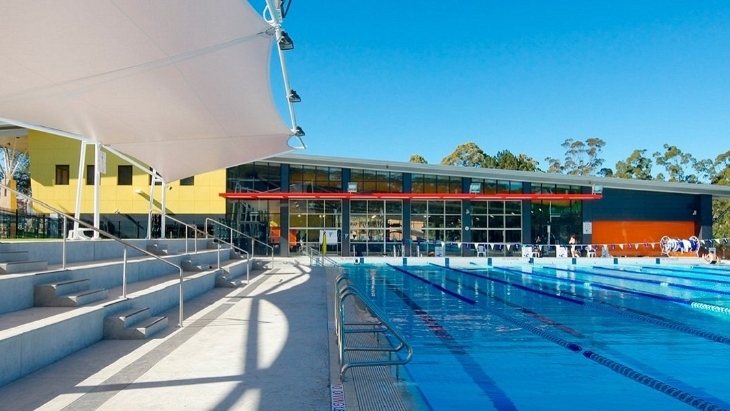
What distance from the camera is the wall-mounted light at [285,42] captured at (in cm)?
625

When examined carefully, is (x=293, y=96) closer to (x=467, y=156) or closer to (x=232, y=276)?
(x=232, y=276)

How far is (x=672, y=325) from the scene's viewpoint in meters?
8.97

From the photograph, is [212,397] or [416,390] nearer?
[212,397]

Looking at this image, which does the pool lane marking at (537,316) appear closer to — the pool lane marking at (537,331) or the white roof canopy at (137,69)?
the pool lane marking at (537,331)

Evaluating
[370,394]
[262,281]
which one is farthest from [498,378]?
[262,281]

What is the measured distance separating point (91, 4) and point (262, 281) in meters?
8.74

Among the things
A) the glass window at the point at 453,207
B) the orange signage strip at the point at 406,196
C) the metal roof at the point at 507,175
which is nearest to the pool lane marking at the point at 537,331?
the orange signage strip at the point at 406,196

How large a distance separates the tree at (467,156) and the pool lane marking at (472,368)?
52.9 m

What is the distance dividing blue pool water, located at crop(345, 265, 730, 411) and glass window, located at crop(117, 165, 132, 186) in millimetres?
15000

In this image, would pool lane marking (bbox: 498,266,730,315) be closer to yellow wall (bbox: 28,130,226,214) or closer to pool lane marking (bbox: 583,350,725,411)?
pool lane marking (bbox: 583,350,725,411)

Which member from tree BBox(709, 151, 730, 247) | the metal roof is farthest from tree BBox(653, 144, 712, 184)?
the metal roof

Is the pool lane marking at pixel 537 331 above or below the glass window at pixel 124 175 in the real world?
below

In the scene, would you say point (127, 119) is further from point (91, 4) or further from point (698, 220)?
point (698, 220)

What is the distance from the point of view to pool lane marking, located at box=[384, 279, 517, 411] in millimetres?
5094
